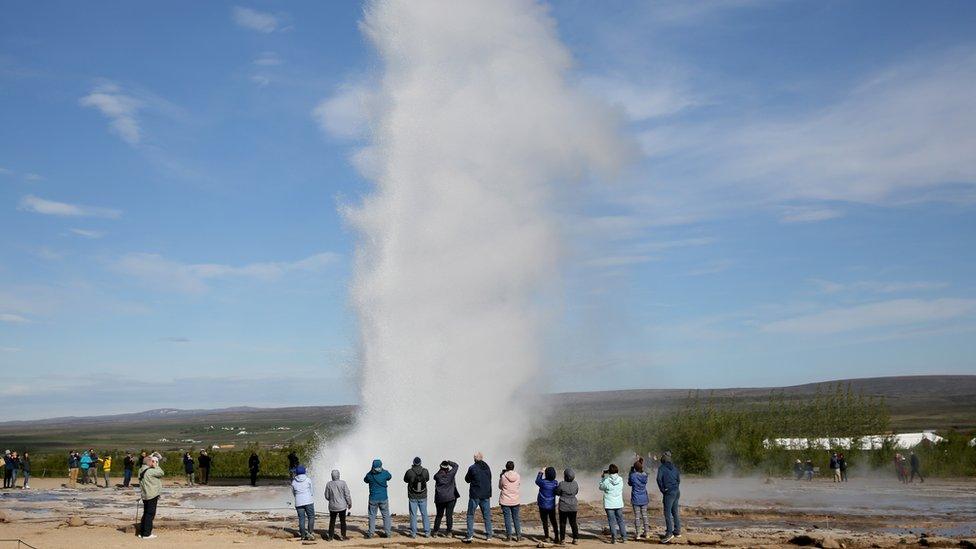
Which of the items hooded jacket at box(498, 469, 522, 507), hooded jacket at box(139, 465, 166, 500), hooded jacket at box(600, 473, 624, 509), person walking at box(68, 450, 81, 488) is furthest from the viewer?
person walking at box(68, 450, 81, 488)

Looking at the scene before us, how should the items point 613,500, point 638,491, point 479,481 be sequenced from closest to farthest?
1. point 613,500
2. point 479,481
3. point 638,491

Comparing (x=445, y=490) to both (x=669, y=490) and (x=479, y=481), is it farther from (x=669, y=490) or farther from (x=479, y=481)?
(x=669, y=490)

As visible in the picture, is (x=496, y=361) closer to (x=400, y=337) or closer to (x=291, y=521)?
(x=400, y=337)

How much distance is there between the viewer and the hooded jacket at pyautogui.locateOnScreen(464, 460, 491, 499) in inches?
562

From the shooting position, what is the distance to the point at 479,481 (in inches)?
564

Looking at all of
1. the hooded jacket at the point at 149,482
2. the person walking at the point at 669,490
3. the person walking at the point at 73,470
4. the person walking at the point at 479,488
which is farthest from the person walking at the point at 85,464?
the person walking at the point at 669,490

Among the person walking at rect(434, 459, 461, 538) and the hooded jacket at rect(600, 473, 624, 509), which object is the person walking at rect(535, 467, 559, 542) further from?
the person walking at rect(434, 459, 461, 538)

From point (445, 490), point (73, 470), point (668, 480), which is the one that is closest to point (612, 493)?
point (668, 480)

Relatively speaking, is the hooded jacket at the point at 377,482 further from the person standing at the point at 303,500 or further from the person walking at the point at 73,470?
the person walking at the point at 73,470

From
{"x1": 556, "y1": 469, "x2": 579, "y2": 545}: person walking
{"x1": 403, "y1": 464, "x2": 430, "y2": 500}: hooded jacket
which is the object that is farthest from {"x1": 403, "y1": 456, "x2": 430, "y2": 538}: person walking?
{"x1": 556, "y1": 469, "x2": 579, "y2": 545}: person walking

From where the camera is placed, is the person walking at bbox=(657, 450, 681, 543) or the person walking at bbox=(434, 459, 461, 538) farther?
the person walking at bbox=(434, 459, 461, 538)

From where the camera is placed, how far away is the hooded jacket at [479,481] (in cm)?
1427

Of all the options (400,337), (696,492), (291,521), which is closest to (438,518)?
(291,521)

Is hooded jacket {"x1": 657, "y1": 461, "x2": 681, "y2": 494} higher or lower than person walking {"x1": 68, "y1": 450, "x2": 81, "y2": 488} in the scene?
higher
